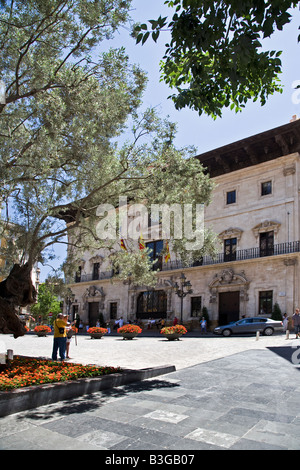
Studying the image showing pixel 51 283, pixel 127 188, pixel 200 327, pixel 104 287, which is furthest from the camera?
pixel 104 287

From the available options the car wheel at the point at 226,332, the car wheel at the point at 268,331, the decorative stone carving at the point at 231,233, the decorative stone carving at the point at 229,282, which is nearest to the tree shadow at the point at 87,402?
the car wheel at the point at 268,331

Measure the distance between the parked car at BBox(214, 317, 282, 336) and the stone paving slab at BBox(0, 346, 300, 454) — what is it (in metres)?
15.4

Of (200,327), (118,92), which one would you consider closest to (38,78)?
(118,92)

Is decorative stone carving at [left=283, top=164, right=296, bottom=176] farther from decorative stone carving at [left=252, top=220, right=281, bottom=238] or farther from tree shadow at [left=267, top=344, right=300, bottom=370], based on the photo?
tree shadow at [left=267, top=344, right=300, bottom=370]

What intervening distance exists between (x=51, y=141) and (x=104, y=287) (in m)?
32.8

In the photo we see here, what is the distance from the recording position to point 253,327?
2344 centimetres

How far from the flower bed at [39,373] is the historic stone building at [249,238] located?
17.9 m

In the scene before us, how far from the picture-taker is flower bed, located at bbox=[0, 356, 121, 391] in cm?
636

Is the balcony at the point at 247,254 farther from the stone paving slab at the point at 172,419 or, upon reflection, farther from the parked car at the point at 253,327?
the stone paving slab at the point at 172,419

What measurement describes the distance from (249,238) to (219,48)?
24.8m

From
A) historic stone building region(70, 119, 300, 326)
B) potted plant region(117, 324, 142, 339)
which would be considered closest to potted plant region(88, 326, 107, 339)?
potted plant region(117, 324, 142, 339)

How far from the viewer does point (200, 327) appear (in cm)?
3061

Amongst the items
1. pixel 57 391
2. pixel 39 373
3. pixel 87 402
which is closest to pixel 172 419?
pixel 87 402
